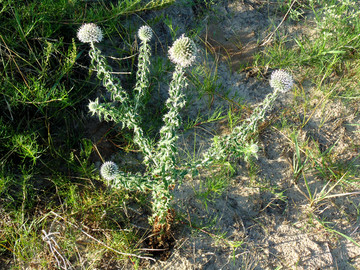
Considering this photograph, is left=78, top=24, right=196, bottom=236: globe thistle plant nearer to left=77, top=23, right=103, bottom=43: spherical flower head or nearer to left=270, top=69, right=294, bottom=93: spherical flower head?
left=77, top=23, right=103, bottom=43: spherical flower head

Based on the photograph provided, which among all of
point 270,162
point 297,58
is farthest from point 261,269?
point 297,58

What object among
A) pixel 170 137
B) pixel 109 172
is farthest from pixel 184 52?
pixel 109 172

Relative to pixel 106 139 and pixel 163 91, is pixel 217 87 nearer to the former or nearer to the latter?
pixel 163 91

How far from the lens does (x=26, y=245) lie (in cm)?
248

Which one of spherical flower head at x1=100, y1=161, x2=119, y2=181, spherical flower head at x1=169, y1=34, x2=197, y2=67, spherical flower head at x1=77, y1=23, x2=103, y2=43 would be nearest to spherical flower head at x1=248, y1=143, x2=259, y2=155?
spherical flower head at x1=169, y1=34, x2=197, y2=67

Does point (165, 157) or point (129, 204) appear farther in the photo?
point (129, 204)

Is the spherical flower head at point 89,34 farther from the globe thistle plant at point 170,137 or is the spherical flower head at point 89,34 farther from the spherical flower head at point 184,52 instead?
the spherical flower head at point 184,52

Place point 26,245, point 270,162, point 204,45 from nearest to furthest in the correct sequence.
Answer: point 26,245
point 270,162
point 204,45

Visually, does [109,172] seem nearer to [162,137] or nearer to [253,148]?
[162,137]

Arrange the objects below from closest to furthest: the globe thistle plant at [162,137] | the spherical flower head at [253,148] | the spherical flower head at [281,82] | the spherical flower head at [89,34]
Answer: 1. the spherical flower head at [253,148]
2. the globe thistle plant at [162,137]
3. the spherical flower head at [281,82]
4. the spherical flower head at [89,34]

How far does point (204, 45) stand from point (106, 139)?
1.54 m

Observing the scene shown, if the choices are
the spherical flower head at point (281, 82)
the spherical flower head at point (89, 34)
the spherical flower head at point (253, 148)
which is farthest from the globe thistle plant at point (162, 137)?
the spherical flower head at point (281, 82)

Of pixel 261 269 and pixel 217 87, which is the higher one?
pixel 217 87

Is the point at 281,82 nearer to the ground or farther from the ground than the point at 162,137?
farther from the ground
